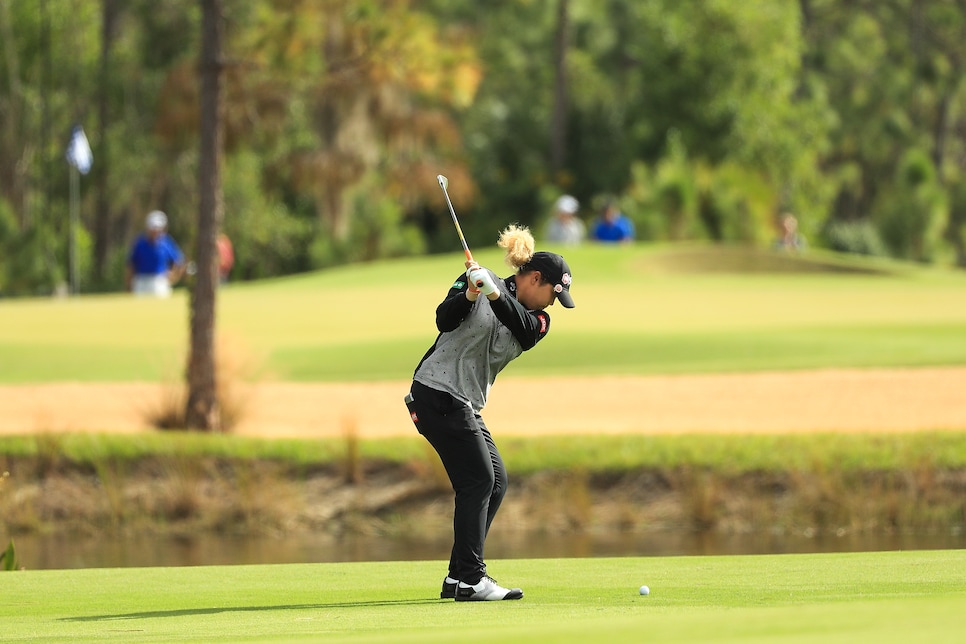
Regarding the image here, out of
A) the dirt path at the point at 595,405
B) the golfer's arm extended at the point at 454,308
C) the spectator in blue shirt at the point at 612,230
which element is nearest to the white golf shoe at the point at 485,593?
the golfer's arm extended at the point at 454,308

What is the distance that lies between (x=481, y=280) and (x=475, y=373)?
78cm

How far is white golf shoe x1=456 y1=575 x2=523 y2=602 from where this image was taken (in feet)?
28.1

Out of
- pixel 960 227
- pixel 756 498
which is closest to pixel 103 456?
pixel 756 498

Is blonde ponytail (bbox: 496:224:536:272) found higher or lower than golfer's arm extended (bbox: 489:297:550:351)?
higher

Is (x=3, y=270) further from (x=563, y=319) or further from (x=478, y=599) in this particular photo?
(x=478, y=599)

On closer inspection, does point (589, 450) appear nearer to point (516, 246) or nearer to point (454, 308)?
point (516, 246)

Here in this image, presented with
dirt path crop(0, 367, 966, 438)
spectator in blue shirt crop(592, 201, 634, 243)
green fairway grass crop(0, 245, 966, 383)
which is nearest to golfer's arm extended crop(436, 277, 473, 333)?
dirt path crop(0, 367, 966, 438)

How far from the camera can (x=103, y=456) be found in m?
16.2

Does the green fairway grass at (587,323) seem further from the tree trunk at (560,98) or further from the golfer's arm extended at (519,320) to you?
the tree trunk at (560,98)

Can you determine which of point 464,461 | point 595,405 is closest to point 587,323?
point 595,405

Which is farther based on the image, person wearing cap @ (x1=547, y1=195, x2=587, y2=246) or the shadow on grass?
person wearing cap @ (x1=547, y1=195, x2=587, y2=246)

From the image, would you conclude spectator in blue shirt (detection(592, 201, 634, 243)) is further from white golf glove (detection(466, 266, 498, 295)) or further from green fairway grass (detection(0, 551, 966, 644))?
white golf glove (detection(466, 266, 498, 295))

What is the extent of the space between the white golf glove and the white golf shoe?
5.09ft

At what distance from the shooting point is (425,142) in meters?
54.0
